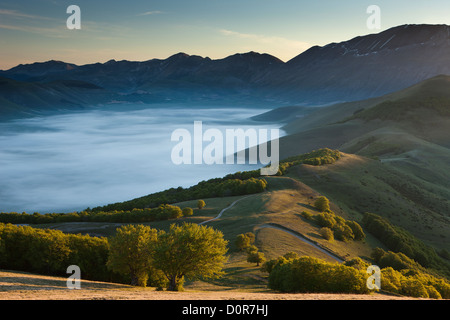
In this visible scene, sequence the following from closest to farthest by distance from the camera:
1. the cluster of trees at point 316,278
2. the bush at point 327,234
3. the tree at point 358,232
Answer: the cluster of trees at point 316,278 < the bush at point 327,234 < the tree at point 358,232

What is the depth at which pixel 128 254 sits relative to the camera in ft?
112

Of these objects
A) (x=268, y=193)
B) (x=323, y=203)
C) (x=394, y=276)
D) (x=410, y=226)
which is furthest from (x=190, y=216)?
(x=410, y=226)

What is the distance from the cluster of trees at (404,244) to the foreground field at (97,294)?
3811 centimetres

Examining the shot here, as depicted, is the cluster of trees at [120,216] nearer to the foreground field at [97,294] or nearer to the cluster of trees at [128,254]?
the cluster of trees at [128,254]

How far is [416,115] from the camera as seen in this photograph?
192 m

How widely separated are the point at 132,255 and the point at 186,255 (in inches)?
208

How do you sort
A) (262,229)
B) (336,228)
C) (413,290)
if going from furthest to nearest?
(336,228)
(262,229)
(413,290)

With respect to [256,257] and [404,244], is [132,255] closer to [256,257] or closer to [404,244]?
[256,257]


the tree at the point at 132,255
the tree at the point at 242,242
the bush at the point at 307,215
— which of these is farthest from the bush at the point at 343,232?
the tree at the point at 132,255

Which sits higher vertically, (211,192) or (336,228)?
(211,192)

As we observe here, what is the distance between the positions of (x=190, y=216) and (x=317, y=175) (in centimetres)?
3863

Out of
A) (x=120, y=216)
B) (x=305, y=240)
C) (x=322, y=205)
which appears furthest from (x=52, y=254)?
(x=322, y=205)

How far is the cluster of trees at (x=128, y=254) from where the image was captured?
1286 inches
